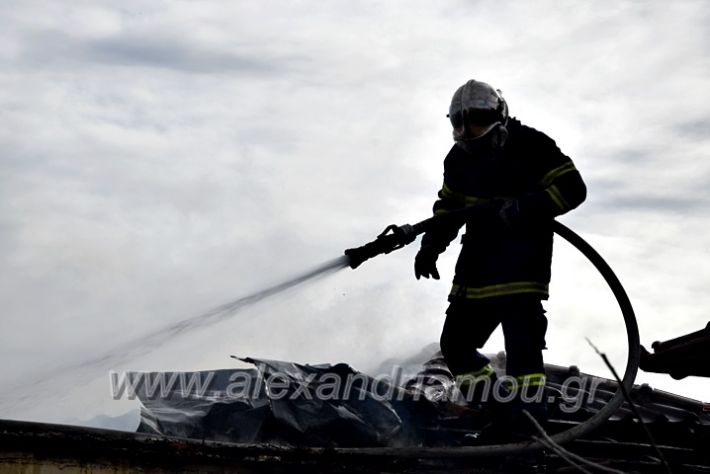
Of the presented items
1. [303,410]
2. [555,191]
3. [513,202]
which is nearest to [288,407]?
[303,410]

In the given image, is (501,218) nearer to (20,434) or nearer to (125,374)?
(125,374)

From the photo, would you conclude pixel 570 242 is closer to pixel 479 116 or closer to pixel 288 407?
pixel 479 116

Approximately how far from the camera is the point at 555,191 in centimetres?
577

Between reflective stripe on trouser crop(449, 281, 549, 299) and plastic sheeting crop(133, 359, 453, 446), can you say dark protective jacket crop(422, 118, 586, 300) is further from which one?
plastic sheeting crop(133, 359, 453, 446)

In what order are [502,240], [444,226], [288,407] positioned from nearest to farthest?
[288,407] → [502,240] → [444,226]

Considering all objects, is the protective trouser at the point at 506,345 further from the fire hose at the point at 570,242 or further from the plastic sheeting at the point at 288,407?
the fire hose at the point at 570,242

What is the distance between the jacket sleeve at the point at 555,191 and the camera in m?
5.78

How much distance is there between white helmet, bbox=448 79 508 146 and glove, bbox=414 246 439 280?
0.81m

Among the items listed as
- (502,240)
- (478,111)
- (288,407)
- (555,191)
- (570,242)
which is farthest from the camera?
(570,242)

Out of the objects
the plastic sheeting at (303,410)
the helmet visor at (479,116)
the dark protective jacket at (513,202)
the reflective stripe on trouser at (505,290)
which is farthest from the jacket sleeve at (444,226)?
the plastic sheeting at (303,410)

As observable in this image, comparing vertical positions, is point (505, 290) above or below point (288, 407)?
above

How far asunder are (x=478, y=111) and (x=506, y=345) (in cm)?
142

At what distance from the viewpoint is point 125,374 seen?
19.2 ft

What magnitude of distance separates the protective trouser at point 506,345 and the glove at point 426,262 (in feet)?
1.04
